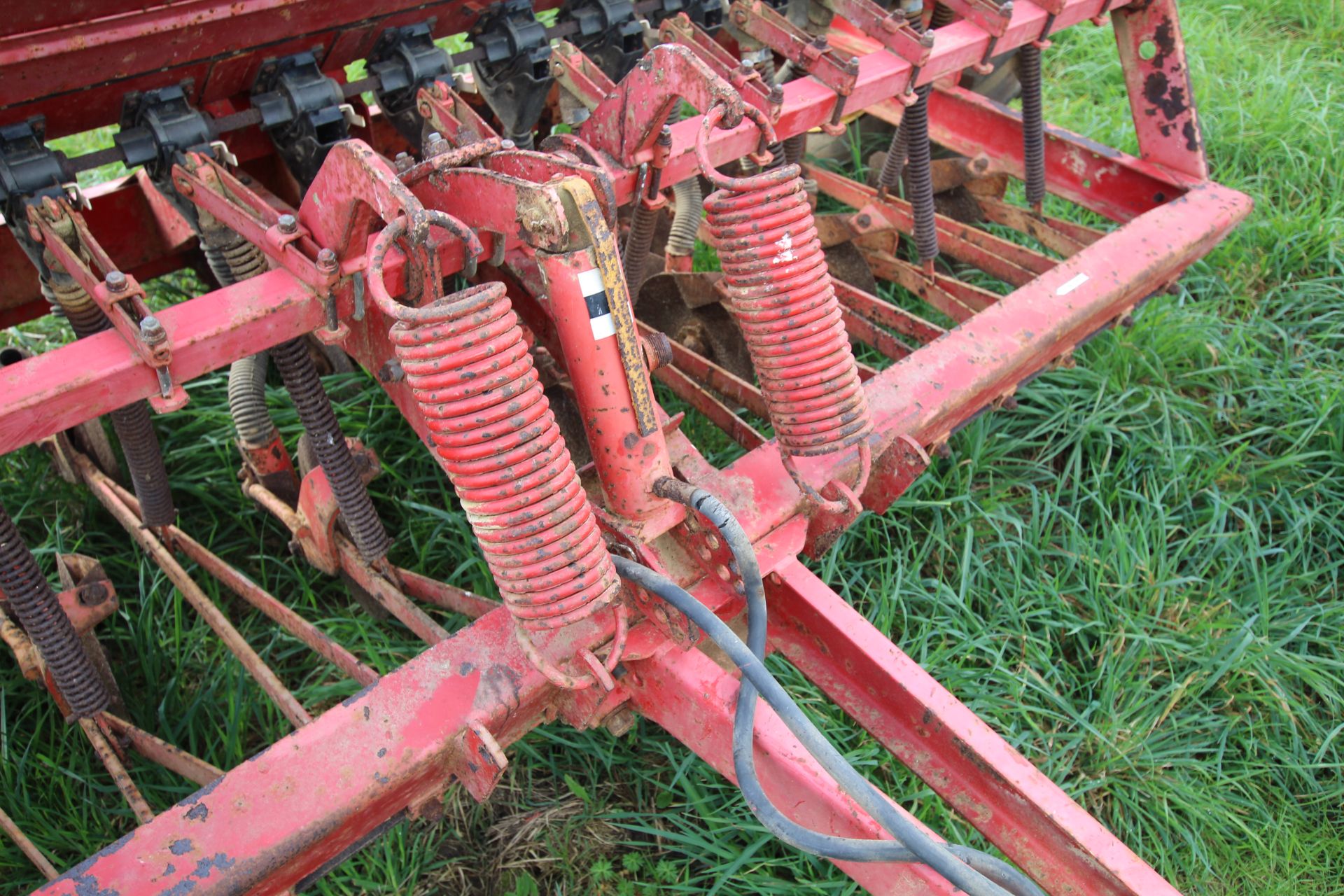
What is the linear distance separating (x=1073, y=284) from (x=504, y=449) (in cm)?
157

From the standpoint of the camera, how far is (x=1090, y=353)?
322 cm

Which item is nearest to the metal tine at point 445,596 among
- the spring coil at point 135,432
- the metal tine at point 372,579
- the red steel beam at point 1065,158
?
the metal tine at point 372,579

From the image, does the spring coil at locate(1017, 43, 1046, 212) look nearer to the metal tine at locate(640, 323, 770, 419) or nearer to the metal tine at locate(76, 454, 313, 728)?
the metal tine at locate(640, 323, 770, 419)

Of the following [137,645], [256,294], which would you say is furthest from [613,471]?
[137,645]

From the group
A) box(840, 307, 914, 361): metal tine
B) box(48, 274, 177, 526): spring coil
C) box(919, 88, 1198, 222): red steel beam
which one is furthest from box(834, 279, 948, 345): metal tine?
box(48, 274, 177, 526): spring coil

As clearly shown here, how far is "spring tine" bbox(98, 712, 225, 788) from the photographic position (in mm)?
2182

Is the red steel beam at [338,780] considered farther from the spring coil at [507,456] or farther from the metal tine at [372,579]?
the metal tine at [372,579]

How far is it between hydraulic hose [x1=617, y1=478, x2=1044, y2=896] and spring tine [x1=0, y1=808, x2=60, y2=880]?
52.9 inches

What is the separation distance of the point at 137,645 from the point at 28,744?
310 millimetres

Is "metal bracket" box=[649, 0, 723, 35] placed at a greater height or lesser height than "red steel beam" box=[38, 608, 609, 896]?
greater

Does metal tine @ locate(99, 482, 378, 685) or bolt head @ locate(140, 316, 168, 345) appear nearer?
bolt head @ locate(140, 316, 168, 345)

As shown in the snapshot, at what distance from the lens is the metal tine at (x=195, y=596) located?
2.25 metres

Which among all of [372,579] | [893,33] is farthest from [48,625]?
[893,33]

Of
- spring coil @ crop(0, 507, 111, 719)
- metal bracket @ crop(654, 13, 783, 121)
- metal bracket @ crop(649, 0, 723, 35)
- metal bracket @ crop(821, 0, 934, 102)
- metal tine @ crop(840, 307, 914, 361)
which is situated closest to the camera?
spring coil @ crop(0, 507, 111, 719)
